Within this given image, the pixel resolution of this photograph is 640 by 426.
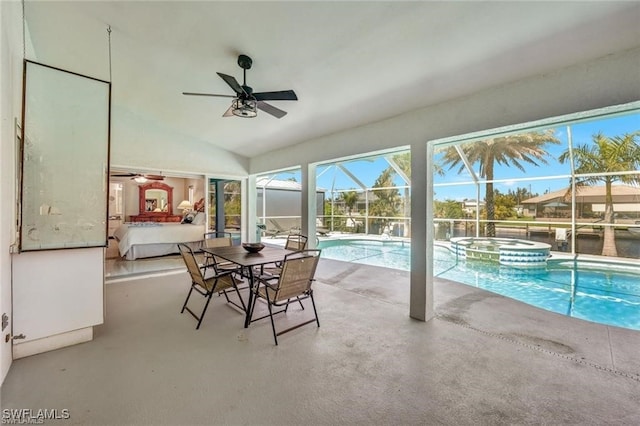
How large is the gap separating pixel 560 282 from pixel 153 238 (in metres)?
8.95

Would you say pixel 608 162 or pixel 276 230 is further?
pixel 276 230

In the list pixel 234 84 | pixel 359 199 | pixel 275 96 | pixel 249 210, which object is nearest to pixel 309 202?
pixel 249 210

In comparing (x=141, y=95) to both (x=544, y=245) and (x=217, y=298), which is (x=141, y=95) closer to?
(x=217, y=298)

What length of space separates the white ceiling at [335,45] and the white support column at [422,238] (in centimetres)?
70

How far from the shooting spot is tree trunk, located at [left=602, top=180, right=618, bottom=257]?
6.23 m

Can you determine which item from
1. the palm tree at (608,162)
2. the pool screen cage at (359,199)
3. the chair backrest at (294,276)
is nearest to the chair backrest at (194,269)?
the chair backrest at (294,276)

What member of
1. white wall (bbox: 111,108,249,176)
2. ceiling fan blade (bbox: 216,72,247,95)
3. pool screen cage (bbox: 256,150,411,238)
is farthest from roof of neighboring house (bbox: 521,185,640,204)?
white wall (bbox: 111,108,249,176)

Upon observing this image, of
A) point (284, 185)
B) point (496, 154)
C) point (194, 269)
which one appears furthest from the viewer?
point (284, 185)

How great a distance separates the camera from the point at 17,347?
2.25 m

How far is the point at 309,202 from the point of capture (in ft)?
16.6

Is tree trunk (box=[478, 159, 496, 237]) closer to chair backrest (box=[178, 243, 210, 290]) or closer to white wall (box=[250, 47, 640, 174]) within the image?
white wall (box=[250, 47, 640, 174])

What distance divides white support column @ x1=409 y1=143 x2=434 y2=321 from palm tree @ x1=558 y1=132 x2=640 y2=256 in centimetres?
566

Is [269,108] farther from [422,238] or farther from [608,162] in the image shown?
[608,162]

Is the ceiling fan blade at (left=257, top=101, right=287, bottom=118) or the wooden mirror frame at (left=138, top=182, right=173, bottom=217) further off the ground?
the ceiling fan blade at (left=257, top=101, right=287, bottom=118)
